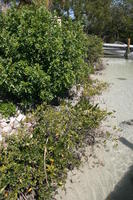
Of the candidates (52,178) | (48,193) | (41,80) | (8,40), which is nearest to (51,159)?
(52,178)

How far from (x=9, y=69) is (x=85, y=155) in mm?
2362

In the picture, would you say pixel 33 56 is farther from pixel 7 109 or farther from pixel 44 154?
pixel 44 154

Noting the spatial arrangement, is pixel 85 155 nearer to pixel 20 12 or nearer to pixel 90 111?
pixel 90 111

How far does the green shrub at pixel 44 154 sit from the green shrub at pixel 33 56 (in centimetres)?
74

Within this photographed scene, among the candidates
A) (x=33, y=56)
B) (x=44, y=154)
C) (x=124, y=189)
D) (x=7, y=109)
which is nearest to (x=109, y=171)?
(x=124, y=189)

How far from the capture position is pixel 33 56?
5.73m

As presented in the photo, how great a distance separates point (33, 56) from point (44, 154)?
97.6 inches

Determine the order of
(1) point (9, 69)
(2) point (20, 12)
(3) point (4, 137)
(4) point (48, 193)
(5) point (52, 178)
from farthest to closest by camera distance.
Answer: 1. (2) point (20, 12)
2. (1) point (9, 69)
3. (3) point (4, 137)
4. (5) point (52, 178)
5. (4) point (48, 193)

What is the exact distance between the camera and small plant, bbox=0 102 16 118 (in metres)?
5.17

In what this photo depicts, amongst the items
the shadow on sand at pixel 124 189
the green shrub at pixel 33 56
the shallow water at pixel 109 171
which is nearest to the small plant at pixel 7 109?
the green shrub at pixel 33 56

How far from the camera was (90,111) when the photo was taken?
18.1 ft

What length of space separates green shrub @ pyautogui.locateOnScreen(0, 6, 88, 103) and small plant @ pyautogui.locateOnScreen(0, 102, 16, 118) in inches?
12.0

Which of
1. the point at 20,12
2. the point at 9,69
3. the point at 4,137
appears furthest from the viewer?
A: the point at 20,12

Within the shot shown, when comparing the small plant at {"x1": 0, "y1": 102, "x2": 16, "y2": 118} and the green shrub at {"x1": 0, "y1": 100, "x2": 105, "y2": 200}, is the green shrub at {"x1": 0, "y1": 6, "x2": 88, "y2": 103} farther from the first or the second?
the green shrub at {"x1": 0, "y1": 100, "x2": 105, "y2": 200}
